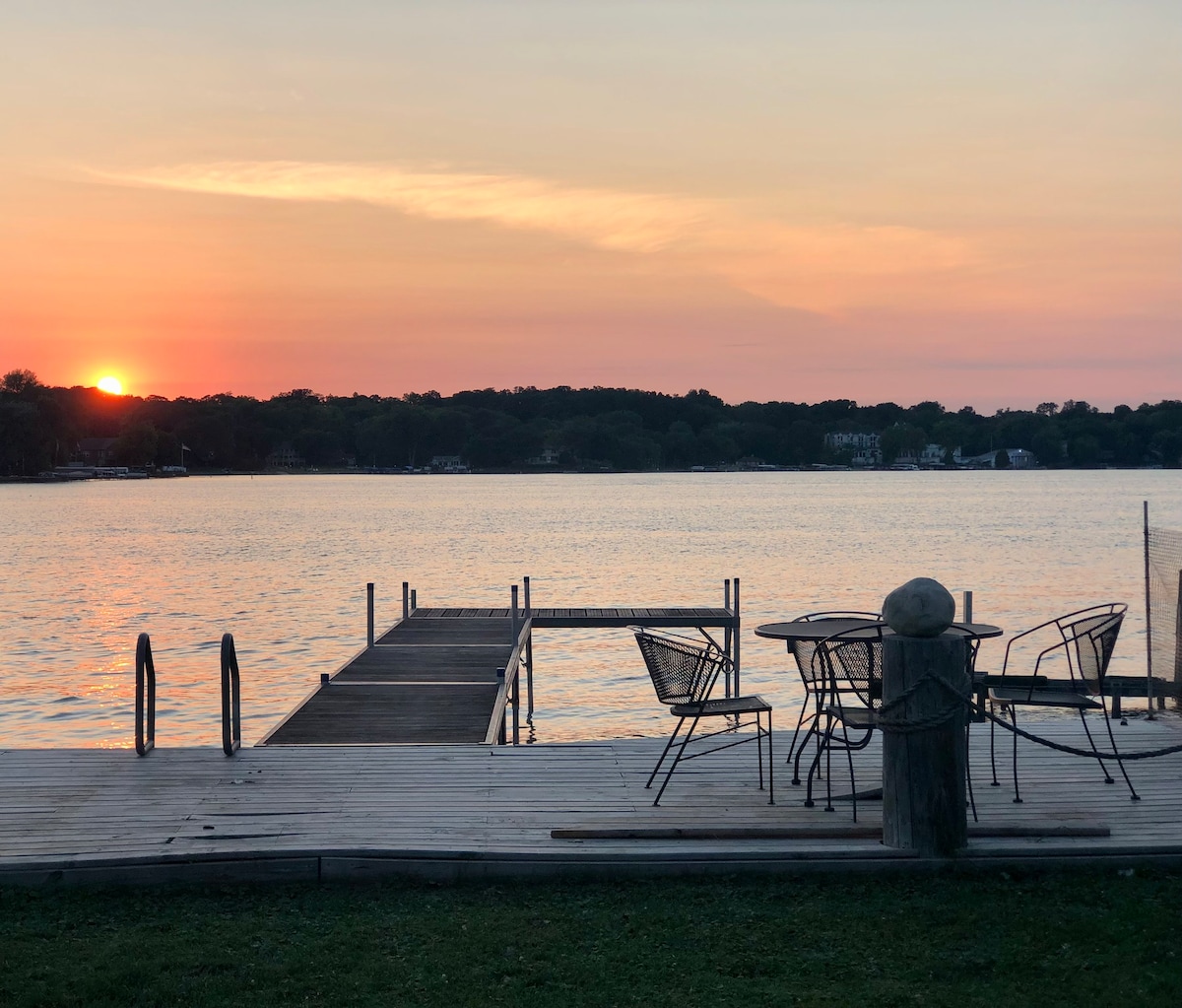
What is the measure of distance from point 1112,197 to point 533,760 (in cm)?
2112

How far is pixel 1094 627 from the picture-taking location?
7.34 m

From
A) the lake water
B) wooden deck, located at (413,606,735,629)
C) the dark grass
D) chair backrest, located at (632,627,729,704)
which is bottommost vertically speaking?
the lake water

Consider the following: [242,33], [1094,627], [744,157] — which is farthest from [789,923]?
[744,157]

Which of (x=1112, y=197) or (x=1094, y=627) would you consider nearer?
(x=1094, y=627)

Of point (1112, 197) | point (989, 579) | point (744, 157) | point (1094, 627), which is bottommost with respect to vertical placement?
point (989, 579)

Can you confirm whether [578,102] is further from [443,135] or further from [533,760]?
[533,760]

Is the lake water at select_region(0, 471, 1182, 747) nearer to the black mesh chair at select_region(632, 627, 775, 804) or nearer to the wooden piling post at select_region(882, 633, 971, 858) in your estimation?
the black mesh chair at select_region(632, 627, 775, 804)

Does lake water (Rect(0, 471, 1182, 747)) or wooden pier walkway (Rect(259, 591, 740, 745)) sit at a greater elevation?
wooden pier walkway (Rect(259, 591, 740, 745))

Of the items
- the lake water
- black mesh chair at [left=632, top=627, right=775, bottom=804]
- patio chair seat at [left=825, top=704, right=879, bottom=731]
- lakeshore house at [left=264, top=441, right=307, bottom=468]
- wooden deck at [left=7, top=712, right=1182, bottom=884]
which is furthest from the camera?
lakeshore house at [left=264, top=441, right=307, bottom=468]

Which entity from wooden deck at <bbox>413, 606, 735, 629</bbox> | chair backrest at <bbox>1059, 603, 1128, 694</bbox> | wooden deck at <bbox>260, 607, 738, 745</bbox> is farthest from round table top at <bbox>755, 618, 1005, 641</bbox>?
wooden deck at <bbox>413, 606, 735, 629</bbox>

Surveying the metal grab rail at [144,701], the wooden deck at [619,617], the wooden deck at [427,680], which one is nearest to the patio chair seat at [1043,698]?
the wooden deck at [427,680]

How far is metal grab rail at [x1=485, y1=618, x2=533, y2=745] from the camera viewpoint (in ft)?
37.6

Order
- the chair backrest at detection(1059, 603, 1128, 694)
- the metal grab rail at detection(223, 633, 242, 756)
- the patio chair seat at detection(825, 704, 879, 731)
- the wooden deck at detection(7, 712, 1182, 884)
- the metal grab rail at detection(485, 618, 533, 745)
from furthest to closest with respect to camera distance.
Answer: the metal grab rail at detection(485, 618, 533, 745)
the metal grab rail at detection(223, 633, 242, 756)
the chair backrest at detection(1059, 603, 1128, 694)
the patio chair seat at detection(825, 704, 879, 731)
the wooden deck at detection(7, 712, 1182, 884)

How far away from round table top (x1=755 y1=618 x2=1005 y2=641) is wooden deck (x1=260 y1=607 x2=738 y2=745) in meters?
4.03
